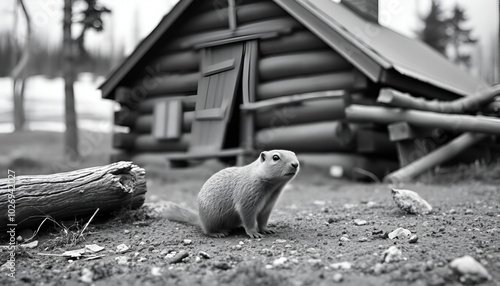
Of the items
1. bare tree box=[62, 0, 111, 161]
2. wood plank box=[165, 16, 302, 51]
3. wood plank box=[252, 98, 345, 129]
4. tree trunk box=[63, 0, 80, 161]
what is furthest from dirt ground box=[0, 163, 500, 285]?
tree trunk box=[63, 0, 80, 161]

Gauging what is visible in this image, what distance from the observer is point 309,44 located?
694cm

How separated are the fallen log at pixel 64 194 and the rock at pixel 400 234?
2.30m

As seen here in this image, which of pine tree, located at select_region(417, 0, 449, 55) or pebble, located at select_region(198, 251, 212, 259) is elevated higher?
pine tree, located at select_region(417, 0, 449, 55)

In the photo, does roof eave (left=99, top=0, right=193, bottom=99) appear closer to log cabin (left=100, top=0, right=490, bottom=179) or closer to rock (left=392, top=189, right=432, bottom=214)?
log cabin (left=100, top=0, right=490, bottom=179)

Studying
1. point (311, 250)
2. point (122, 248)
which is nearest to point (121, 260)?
point (122, 248)

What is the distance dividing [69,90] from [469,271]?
30.5 feet

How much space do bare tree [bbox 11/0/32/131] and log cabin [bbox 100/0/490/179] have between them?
278 cm

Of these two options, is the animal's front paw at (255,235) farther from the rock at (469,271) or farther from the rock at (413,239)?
the rock at (469,271)

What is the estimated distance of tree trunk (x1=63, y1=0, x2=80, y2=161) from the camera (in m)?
8.67

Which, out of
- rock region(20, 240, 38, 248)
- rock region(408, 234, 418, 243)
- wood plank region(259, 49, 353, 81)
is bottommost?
rock region(20, 240, 38, 248)

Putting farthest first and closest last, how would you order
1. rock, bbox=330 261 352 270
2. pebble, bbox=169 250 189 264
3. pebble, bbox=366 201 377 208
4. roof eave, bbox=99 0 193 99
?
roof eave, bbox=99 0 193 99, pebble, bbox=366 201 377 208, pebble, bbox=169 250 189 264, rock, bbox=330 261 352 270

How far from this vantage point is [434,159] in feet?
22.6

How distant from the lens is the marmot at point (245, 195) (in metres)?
3.23

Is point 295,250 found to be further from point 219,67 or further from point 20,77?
point 20,77
